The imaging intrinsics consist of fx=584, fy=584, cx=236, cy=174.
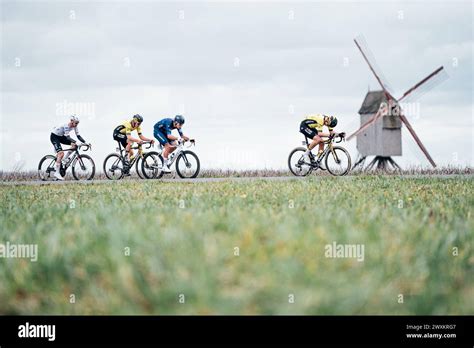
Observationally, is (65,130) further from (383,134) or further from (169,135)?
(383,134)

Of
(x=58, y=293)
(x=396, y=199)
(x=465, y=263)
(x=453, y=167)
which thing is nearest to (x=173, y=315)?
(x=58, y=293)

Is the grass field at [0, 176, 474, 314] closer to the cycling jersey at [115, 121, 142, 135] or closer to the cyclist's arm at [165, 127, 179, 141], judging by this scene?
the cyclist's arm at [165, 127, 179, 141]

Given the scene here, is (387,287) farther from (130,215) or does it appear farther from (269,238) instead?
(130,215)

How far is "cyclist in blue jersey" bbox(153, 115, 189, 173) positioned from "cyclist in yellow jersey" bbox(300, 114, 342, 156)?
3878mm

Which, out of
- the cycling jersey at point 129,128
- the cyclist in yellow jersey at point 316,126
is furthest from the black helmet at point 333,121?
the cycling jersey at point 129,128

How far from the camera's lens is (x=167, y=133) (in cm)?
1672

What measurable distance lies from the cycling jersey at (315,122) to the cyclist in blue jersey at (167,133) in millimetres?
3929

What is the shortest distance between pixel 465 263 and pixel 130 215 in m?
3.88

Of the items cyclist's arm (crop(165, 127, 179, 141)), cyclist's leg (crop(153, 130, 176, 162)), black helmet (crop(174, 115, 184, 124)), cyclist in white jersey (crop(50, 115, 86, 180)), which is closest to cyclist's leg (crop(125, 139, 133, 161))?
cyclist's leg (crop(153, 130, 176, 162))

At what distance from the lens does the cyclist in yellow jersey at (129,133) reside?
1714cm

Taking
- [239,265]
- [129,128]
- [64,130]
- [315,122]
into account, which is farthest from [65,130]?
[239,265]

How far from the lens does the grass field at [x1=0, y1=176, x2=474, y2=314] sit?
13.1ft

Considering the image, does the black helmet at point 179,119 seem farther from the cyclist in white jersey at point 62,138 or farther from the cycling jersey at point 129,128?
the cyclist in white jersey at point 62,138

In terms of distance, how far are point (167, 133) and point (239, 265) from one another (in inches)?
496
